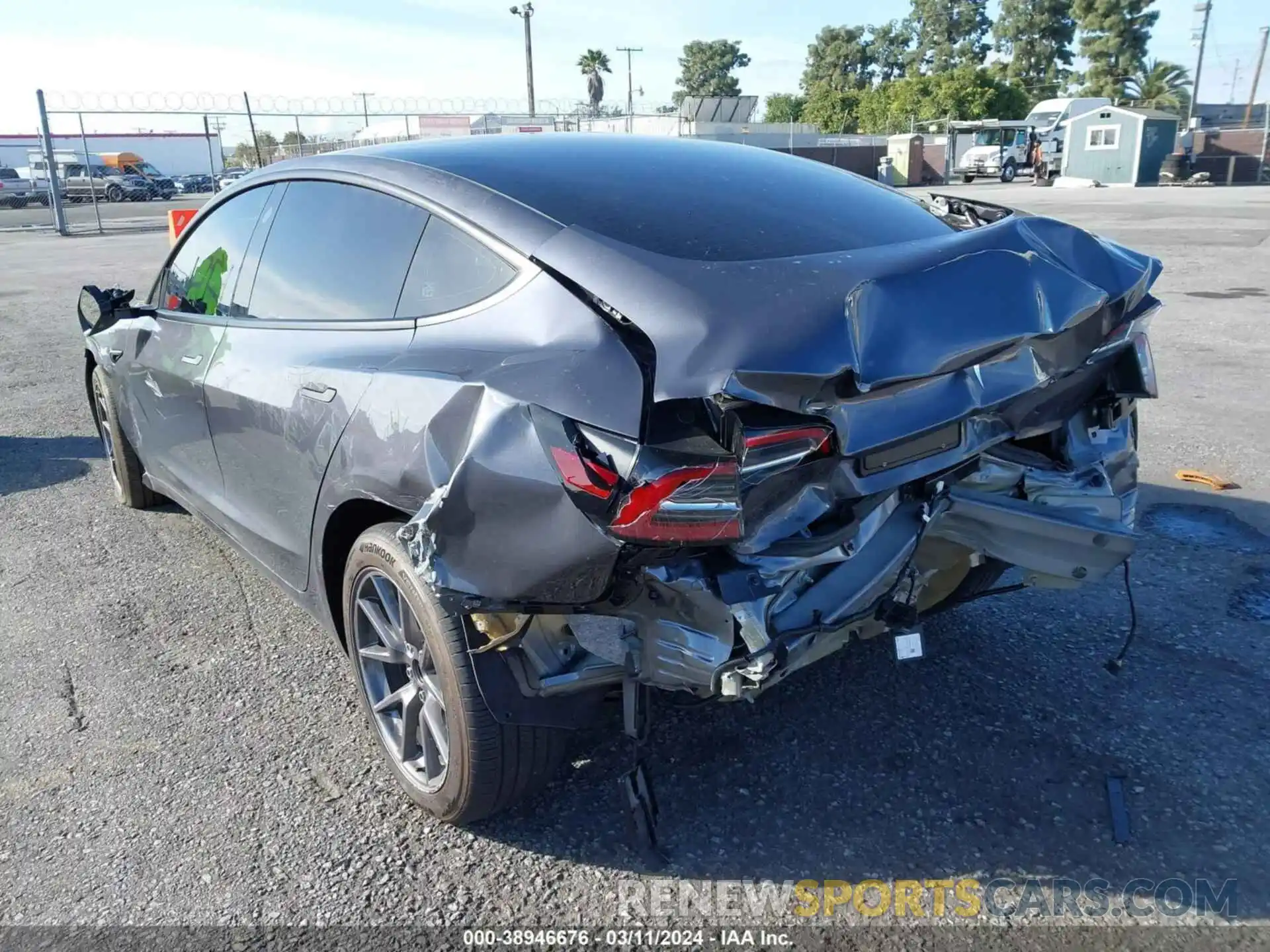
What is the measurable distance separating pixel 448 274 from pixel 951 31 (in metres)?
95.3

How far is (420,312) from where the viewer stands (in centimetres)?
268

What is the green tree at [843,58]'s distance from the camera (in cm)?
9225

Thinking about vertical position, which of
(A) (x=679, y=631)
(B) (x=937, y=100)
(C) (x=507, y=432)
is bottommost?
(A) (x=679, y=631)

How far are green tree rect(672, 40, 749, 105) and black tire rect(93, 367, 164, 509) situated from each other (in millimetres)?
112734

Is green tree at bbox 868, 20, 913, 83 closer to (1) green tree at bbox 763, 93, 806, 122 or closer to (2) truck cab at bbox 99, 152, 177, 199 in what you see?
(1) green tree at bbox 763, 93, 806, 122

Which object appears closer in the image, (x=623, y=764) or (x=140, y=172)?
(x=623, y=764)

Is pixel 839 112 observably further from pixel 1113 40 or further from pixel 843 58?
pixel 843 58

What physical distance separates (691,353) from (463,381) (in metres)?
0.60

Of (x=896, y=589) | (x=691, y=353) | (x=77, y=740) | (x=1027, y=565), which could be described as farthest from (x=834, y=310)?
(x=77, y=740)

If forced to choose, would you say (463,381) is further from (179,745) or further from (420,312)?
(179,745)

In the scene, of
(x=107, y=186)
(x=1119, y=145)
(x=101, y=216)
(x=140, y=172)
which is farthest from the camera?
(x=140, y=172)

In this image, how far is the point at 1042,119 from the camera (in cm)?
4562

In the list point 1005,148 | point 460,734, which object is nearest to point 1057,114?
point 1005,148

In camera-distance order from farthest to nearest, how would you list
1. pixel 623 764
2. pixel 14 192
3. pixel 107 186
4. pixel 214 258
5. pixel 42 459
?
1. pixel 107 186
2. pixel 14 192
3. pixel 42 459
4. pixel 214 258
5. pixel 623 764
